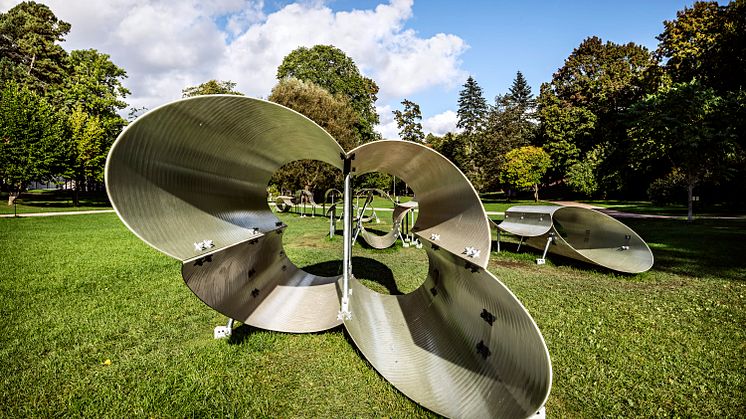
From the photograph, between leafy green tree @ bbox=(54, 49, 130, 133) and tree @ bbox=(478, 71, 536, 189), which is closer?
leafy green tree @ bbox=(54, 49, 130, 133)

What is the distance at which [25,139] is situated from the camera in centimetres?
2422

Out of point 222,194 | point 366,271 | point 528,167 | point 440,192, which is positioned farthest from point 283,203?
point 528,167

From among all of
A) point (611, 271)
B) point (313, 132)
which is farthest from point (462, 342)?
point (611, 271)

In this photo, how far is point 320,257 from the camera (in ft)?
30.2

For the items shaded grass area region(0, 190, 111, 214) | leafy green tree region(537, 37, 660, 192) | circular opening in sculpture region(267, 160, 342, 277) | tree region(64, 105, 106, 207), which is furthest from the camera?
leafy green tree region(537, 37, 660, 192)

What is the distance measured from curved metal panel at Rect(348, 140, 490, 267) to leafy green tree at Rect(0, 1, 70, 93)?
4382cm

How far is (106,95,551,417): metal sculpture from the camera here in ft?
8.33

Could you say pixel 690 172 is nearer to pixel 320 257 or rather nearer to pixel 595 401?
pixel 320 257

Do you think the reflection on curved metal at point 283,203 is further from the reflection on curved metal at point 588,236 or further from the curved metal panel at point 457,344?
the curved metal panel at point 457,344

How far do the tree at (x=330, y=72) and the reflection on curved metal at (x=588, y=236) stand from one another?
87.8 ft

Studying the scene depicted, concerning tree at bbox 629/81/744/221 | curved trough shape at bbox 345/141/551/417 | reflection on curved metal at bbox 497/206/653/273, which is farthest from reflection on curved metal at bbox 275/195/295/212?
tree at bbox 629/81/744/221

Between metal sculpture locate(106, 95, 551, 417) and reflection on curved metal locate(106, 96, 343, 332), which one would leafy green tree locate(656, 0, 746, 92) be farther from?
reflection on curved metal locate(106, 96, 343, 332)

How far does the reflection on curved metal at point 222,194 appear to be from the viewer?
261cm

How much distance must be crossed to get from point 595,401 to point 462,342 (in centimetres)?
116
